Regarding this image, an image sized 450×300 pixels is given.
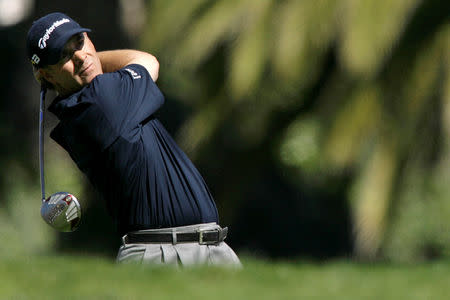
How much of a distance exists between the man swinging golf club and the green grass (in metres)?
0.46

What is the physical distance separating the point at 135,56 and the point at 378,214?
17.5 feet

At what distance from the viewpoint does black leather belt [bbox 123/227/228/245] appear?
482 cm

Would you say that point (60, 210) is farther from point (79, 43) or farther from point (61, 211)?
point (79, 43)

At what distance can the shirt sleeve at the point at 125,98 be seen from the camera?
185 inches

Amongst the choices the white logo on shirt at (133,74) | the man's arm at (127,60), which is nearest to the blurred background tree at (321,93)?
the man's arm at (127,60)

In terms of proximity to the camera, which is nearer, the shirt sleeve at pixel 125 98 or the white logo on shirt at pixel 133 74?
the shirt sleeve at pixel 125 98

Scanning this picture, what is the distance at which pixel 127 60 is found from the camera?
5344 millimetres

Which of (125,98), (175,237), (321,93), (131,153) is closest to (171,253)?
(175,237)

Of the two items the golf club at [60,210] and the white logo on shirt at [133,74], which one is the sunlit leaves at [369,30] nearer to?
the white logo on shirt at [133,74]

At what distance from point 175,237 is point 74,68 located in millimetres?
1006

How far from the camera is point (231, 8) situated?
34.8 ft

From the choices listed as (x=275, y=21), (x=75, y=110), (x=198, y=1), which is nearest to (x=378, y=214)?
(x=275, y=21)

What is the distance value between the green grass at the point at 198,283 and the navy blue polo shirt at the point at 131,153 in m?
0.49

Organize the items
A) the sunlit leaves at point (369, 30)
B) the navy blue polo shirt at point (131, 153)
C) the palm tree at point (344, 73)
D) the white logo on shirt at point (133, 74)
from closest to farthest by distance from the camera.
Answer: the navy blue polo shirt at point (131, 153) < the white logo on shirt at point (133, 74) < the sunlit leaves at point (369, 30) < the palm tree at point (344, 73)
